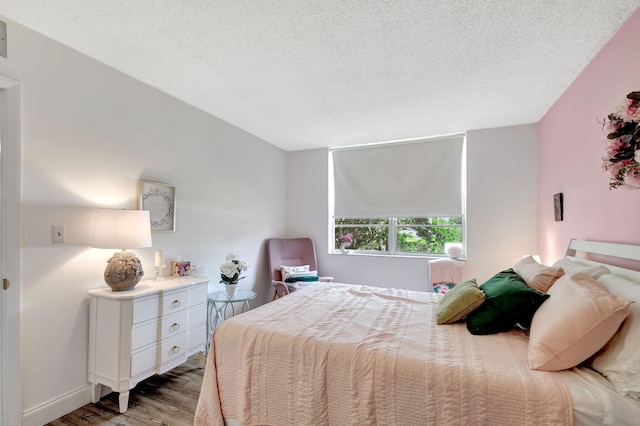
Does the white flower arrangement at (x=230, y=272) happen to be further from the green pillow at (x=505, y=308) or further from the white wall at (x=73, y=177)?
the green pillow at (x=505, y=308)

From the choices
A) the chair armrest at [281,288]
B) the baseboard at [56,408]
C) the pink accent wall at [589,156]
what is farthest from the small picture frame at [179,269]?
the pink accent wall at [589,156]

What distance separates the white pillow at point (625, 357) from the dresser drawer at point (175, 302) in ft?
8.76

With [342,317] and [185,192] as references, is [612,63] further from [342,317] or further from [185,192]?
[185,192]

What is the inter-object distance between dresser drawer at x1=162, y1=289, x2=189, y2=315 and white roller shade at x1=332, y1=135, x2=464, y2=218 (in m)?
2.73

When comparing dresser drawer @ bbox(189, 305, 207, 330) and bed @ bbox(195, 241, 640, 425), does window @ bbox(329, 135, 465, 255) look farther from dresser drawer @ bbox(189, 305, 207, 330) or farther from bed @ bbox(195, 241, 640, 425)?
dresser drawer @ bbox(189, 305, 207, 330)

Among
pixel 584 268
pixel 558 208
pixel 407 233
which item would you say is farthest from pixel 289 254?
pixel 584 268

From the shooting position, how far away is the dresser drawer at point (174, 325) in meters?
2.34

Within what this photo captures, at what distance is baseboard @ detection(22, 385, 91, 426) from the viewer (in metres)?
1.91

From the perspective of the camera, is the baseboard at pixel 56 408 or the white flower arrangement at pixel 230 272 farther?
the white flower arrangement at pixel 230 272

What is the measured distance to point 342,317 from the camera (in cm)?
203

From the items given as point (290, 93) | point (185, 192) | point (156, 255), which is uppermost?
point (290, 93)

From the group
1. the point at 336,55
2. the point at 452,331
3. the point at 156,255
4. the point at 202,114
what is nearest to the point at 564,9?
the point at 336,55

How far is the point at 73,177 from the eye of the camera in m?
2.18

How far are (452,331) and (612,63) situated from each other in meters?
2.09
